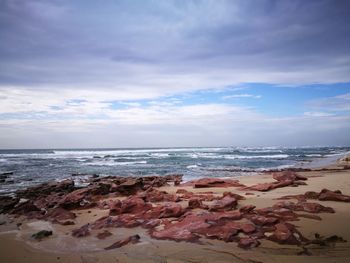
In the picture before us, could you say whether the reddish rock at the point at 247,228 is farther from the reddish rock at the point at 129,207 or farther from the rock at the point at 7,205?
the rock at the point at 7,205

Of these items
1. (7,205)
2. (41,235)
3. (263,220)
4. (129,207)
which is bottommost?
(41,235)

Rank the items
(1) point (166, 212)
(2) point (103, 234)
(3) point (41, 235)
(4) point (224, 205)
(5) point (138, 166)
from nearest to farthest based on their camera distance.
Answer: (2) point (103, 234)
(3) point (41, 235)
(1) point (166, 212)
(4) point (224, 205)
(5) point (138, 166)

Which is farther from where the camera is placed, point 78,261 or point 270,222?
point 270,222

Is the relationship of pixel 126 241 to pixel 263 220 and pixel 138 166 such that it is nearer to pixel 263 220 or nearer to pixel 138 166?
pixel 263 220

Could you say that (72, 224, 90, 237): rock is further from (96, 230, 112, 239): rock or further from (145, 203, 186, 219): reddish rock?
(145, 203, 186, 219): reddish rock

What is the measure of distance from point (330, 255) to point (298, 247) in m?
0.56

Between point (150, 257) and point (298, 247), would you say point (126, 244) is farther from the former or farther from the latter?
point (298, 247)

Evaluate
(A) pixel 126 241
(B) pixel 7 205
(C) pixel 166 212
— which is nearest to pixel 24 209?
(B) pixel 7 205

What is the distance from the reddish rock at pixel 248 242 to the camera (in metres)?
5.70

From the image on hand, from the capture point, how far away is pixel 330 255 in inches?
202

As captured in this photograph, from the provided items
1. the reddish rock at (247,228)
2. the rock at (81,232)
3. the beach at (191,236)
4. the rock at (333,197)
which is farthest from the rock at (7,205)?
the rock at (333,197)

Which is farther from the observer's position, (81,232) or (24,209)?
(24,209)

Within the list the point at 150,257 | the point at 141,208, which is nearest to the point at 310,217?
the point at 150,257

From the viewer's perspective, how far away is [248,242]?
5.78 meters
